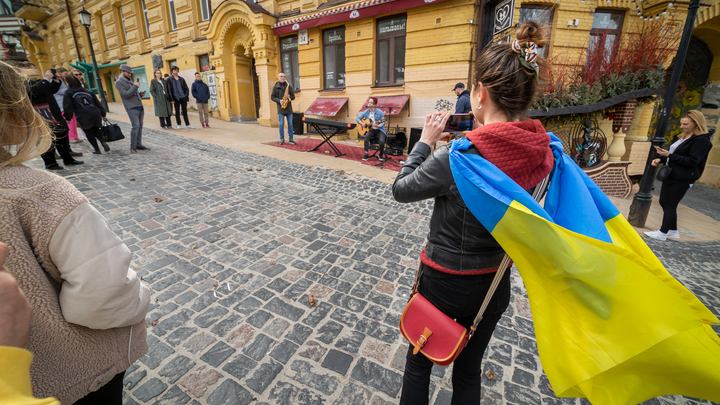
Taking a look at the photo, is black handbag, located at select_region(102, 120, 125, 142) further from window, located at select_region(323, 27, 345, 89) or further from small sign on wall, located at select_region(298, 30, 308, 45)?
small sign on wall, located at select_region(298, 30, 308, 45)

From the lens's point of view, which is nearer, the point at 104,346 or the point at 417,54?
the point at 104,346

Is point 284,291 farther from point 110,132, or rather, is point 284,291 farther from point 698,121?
point 110,132

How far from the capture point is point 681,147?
4594mm

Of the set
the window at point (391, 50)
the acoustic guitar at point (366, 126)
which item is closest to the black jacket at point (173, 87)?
the acoustic guitar at point (366, 126)

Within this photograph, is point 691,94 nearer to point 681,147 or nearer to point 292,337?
point 681,147

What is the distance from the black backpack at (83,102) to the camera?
22.6ft

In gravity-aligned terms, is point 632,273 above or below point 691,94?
below

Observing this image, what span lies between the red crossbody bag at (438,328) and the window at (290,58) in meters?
13.8

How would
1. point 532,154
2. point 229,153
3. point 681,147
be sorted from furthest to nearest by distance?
1. point 229,153
2. point 681,147
3. point 532,154

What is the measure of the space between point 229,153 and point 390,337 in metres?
7.73

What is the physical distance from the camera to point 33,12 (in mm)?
25484

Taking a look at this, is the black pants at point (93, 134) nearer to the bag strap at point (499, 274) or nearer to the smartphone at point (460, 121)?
the smartphone at point (460, 121)

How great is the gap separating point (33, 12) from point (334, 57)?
102ft

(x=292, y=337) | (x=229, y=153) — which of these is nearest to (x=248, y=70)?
(x=229, y=153)
